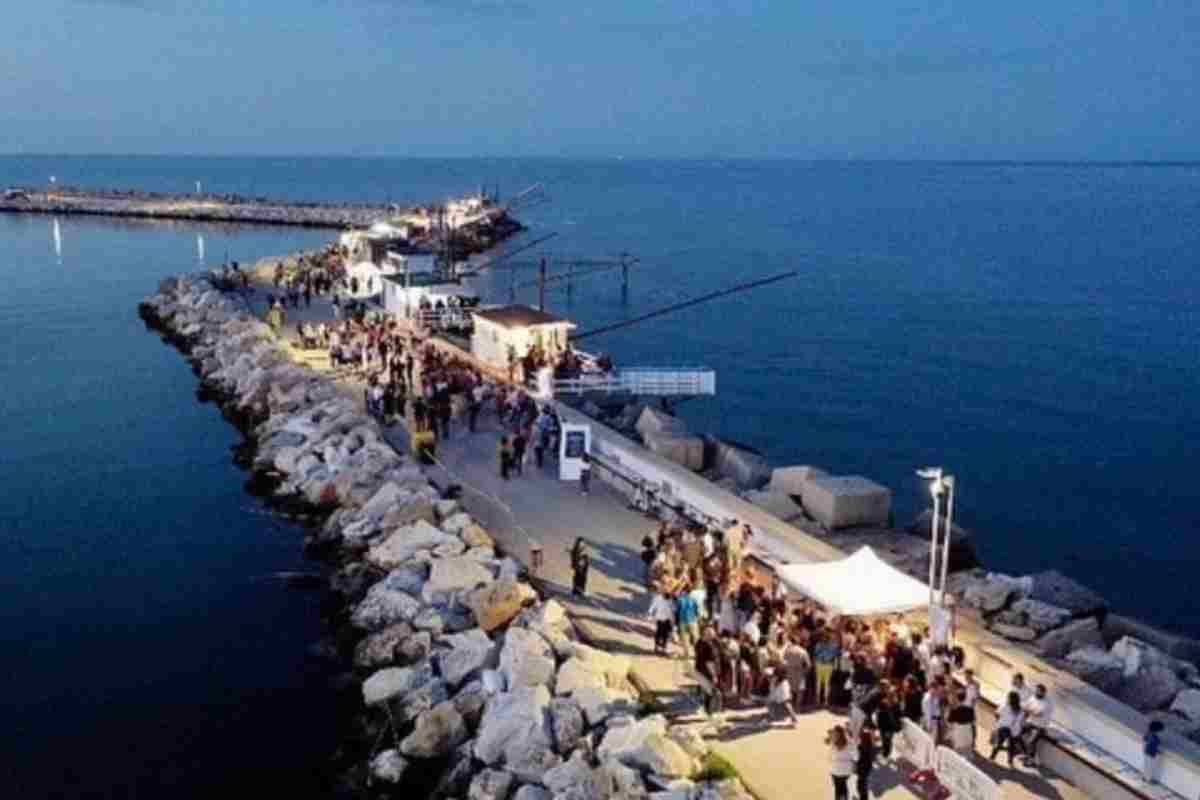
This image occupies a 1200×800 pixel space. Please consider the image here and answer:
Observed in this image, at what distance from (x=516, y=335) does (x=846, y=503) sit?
51.0ft

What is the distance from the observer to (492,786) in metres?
15.2

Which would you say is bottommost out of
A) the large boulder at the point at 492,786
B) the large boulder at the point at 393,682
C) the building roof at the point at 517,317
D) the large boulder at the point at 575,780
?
the large boulder at the point at 393,682

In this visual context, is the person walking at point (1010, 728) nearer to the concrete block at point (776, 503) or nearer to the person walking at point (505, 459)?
the concrete block at point (776, 503)

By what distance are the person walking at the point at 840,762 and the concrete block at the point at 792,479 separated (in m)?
13.3

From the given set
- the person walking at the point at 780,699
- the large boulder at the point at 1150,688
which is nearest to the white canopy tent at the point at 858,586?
the person walking at the point at 780,699

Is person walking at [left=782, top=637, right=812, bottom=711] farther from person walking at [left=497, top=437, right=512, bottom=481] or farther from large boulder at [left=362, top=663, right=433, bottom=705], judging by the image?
person walking at [left=497, top=437, right=512, bottom=481]

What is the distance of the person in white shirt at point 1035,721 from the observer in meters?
14.2

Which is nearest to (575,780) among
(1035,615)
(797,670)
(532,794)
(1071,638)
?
(532,794)

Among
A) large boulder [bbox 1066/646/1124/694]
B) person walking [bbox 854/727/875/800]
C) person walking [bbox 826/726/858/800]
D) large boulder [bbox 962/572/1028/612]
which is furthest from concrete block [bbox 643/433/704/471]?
person walking [bbox 826/726/858/800]

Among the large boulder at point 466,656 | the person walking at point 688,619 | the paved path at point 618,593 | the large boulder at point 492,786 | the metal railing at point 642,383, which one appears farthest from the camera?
the metal railing at point 642,383

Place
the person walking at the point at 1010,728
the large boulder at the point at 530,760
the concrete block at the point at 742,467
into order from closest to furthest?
the person walking at the point at 1010,728 → the large boulder at the point at 530,760 → the concrete block at the point at 742,467

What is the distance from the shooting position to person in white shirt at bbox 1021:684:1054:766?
14164 mm

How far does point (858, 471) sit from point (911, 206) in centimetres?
16811

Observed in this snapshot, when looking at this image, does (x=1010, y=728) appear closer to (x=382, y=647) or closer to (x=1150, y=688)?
(x=1150, y=688)
